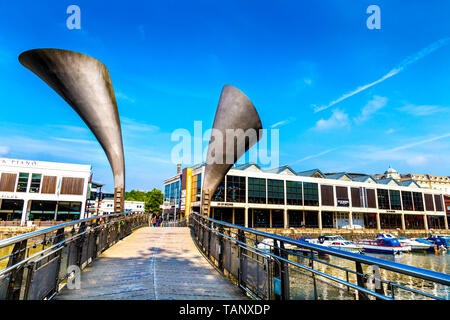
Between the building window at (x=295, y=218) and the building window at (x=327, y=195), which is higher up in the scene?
the building window at (x=327, y=195)

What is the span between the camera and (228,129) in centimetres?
1348

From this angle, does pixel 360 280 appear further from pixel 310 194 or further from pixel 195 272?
pixel 310 194

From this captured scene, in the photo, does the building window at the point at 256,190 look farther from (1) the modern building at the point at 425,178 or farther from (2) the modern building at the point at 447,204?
(1) the modern building at the point at 425,178

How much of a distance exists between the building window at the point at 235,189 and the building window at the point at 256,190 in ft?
3.94

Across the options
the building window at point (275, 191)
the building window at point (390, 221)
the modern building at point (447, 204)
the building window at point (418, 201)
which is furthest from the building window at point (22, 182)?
the modern building at point (447, 204)

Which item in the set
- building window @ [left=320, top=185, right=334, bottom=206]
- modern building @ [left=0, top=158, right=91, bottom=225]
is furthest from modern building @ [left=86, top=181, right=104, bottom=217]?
building window @ [left=320, top=185, right=334, bottom=206]

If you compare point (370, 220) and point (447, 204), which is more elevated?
point (447, 204)

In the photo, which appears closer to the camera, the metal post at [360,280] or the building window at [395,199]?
the metal post at [360,280]

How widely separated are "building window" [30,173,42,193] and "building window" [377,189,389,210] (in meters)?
56.5

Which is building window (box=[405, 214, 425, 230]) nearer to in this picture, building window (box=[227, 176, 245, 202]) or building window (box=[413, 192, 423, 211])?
building window (box=[413, 192, 423, 211])

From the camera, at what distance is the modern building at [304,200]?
1524 inches

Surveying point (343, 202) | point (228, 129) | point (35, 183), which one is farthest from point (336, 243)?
point (35, 183)

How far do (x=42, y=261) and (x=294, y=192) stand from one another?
42.0 metres
